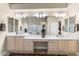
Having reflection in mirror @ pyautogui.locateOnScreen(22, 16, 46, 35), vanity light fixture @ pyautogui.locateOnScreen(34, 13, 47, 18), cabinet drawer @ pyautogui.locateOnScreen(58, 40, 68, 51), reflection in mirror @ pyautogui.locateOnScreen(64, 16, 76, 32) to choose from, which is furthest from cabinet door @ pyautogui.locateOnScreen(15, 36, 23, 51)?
reflection in mirror @ pyautogui.locateOnScreen(64, 16, 76, 32)

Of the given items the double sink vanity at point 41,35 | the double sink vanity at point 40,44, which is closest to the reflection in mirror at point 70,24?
the double sink vanity at point 41,35

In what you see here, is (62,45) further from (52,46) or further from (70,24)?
(70,24)

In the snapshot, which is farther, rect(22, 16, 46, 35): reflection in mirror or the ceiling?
rect(22, 16, 46, 35): reflection in mirror

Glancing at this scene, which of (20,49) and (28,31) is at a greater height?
(28,31)

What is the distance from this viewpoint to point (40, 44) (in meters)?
1.94

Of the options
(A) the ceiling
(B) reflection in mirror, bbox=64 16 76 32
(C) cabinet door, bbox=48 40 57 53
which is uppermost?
(A) the ceiling

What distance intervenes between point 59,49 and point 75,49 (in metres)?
0.22

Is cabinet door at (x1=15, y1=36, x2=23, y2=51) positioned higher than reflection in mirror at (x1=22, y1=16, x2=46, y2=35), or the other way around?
reflection in mirror at (x1=22, y1=16, x2=46, y2=35)

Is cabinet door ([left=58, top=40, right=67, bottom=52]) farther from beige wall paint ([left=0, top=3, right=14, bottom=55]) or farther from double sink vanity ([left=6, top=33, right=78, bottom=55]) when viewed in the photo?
beige wall paint ([left=0, top=3, right=14, bottom=55])

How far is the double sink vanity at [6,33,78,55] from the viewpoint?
188 centimetres

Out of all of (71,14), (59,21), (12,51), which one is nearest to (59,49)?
(59,21)

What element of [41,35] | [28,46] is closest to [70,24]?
[41,35]

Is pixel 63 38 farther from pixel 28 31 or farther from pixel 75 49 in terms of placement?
pixel 28 31

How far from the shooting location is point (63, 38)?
189 cm
